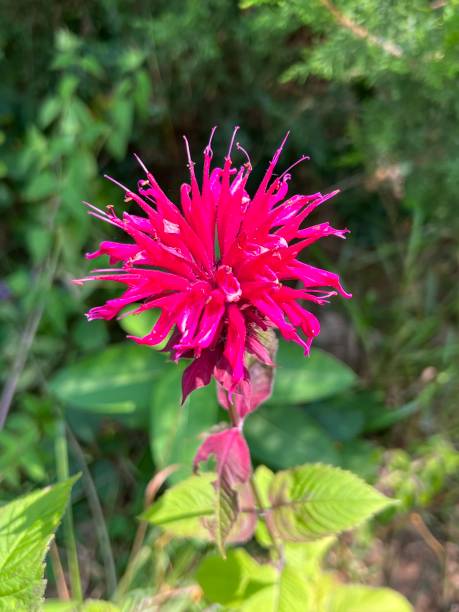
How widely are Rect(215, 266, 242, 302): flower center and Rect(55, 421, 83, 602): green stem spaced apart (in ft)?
2.27

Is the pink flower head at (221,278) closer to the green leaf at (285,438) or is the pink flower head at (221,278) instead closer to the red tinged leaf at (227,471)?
the red tinged leaf at (227,471)

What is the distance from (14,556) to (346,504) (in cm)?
52

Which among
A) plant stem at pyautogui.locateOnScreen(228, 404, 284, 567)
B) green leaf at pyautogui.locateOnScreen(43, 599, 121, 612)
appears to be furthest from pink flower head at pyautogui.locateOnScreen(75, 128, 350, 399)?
green leaf at pyautogui.locateOnScreen(43, 599, 121, 612)

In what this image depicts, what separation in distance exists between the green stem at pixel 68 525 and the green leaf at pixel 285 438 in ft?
1.44

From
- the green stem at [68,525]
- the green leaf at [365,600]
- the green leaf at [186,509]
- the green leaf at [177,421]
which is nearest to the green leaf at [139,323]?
the green leaf at [177,421]

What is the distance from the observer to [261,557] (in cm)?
154

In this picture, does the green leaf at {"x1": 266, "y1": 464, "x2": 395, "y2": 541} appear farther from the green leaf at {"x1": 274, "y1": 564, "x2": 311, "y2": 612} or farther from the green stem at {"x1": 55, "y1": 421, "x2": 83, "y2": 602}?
the green stem at {"x1": 55, "y1": 421, "x2": 83, "y2": 602}

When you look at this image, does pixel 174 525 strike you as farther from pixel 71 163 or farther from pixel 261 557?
pixel 71 163

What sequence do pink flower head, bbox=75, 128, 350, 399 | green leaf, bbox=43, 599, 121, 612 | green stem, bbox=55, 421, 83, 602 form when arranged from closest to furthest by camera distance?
pink flower head, bbox=75, 128, 350, 399, green leaf, bbox=43, 599, 121, 612, green stem, bbox=55, 421, 83, 602

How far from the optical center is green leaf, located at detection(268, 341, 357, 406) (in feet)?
4.59

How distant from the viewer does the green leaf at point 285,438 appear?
4.68 ft

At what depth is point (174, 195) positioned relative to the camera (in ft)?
5.74

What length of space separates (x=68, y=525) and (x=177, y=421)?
1.04ft

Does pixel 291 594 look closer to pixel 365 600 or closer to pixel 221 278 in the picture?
pixel 365 600
